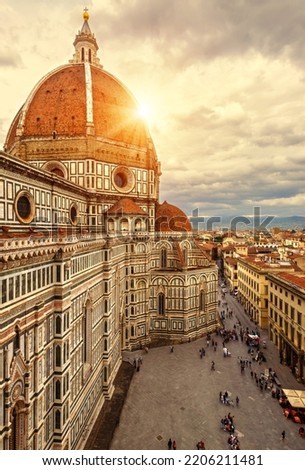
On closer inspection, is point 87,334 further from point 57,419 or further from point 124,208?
point 124,208

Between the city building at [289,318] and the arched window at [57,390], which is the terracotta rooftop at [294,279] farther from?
the arched window at [57,390]

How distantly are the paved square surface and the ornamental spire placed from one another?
1546 inches

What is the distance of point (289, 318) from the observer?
3155 centimetres

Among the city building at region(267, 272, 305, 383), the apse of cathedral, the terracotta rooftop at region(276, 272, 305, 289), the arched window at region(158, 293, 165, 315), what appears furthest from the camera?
the arched window at region(158, 293, 165, 315)

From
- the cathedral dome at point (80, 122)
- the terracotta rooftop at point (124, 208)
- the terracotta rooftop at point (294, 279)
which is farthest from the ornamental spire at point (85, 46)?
the terracotta rooftop at point (294, 279)

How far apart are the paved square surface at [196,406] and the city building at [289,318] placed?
1.36 meters

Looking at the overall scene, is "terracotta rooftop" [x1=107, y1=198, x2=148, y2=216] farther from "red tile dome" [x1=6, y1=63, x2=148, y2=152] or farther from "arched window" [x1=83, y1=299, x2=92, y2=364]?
"arched window" [x1=83, y1=299, x2=92, y2=364]

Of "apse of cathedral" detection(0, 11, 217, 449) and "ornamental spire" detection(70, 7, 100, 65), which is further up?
"ornamental spire" detection(70, 7, 100, 65)

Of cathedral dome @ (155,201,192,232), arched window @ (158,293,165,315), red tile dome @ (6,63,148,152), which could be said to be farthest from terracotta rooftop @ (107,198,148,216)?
arched window @ (158,293,165,315)

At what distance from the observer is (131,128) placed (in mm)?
42031

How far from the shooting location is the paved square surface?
20297 millimetres

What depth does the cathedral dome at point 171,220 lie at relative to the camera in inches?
1657
